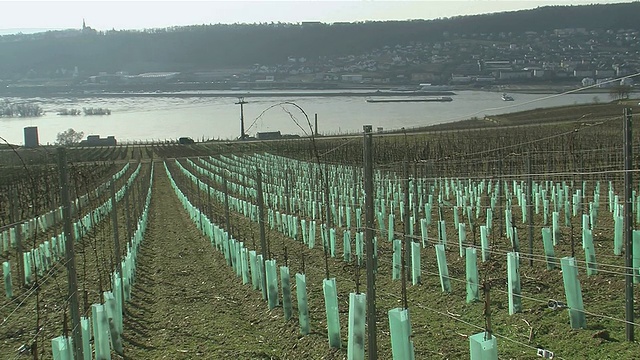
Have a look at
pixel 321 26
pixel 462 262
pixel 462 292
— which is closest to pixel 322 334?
pixel 462 292

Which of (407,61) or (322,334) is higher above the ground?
(407,61)

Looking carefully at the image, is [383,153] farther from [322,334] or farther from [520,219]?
[322,334]

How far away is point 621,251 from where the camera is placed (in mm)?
9812

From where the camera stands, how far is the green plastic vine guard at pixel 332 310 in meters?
6.56

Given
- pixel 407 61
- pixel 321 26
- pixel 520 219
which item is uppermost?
pixel 321 26

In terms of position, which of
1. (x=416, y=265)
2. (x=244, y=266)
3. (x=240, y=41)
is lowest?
(x=244, y=266)

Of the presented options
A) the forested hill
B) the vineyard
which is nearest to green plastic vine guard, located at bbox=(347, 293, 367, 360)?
the vineyard

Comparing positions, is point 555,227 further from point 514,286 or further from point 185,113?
point 185,113

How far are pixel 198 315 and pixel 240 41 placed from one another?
12589 centimetres

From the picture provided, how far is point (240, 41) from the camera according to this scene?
13038cm

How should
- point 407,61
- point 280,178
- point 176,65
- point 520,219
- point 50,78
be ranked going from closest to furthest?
point 520,219, point 280,178, point 407,61, point 50,78, point 176,65

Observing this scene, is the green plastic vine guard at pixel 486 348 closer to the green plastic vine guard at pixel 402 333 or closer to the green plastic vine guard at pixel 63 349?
the green plastic vine guard at pixel 402 333

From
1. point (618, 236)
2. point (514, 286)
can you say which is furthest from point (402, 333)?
point (618, 236)

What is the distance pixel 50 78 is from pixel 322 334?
115m
